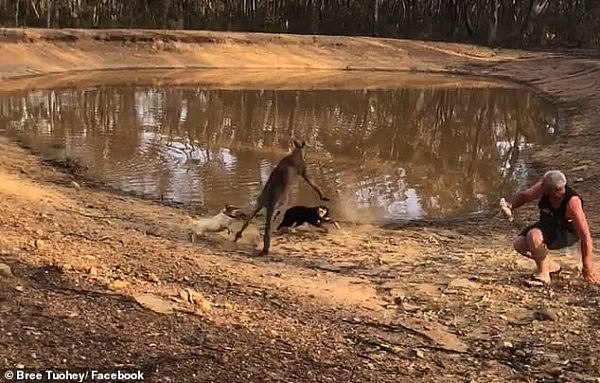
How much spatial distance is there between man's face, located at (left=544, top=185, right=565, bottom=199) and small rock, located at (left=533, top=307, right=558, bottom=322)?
1.12 meters

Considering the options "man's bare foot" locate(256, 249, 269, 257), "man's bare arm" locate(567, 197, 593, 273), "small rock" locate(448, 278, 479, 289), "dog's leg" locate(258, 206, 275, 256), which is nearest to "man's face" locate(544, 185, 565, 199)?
"man's bare arm" locate(567, 197, 593, 273)

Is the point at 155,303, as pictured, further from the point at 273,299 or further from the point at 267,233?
the point at 267,233

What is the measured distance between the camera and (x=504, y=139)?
17.3 m

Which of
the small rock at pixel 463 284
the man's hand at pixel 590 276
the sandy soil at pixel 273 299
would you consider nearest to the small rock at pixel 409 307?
the sandy soil at pixel 273 299

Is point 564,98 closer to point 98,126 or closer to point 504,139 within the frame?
point 504,139

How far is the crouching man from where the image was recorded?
655cm

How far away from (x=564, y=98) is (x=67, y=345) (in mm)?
22910

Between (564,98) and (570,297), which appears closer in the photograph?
(570,297)

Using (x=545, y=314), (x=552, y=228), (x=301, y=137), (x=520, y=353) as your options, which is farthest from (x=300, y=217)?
(x=301, y=137)

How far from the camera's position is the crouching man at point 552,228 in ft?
21.5

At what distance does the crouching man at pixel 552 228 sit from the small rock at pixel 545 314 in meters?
0.77

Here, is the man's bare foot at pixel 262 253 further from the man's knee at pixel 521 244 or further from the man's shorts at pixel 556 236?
the man's shorts at pixel 556 236

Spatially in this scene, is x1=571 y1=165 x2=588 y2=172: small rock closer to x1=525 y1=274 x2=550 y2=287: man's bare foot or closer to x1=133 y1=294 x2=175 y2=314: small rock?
x1=525 y1=274 x2=550 y2=287: man's bare foot

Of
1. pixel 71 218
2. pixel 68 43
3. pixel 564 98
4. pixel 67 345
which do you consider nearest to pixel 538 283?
pixel 67 345
